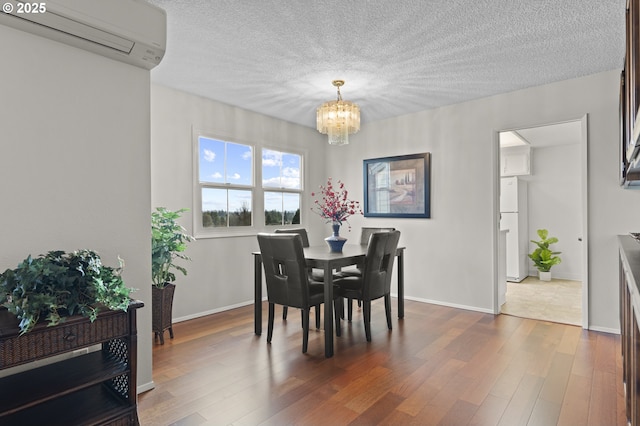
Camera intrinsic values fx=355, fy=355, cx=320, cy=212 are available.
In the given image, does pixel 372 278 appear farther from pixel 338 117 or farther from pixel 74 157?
pixel 74 157

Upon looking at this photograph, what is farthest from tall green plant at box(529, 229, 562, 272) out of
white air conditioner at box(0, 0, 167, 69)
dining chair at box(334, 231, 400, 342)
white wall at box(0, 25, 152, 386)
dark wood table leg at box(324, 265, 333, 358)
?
white air conditioner at box(0, 0, 167, 69)

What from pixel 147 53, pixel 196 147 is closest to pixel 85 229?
pixel 147 53

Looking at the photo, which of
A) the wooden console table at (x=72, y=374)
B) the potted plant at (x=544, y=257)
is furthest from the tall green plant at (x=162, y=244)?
the potted plant at (x=544, y=257)

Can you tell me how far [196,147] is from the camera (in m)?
3.99

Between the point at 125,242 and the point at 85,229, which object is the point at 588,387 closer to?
the point at 125,242

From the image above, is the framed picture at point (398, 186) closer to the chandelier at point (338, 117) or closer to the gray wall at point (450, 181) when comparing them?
the gray wall at point (450, 181)

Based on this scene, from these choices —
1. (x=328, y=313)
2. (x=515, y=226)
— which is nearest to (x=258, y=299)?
(x=328, y=313)

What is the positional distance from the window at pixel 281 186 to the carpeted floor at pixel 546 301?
304cm

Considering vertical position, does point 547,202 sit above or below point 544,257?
above

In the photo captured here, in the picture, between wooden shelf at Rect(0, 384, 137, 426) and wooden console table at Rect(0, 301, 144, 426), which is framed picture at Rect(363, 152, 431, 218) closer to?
wooden console table at Rect(0, 301, 144, 426)

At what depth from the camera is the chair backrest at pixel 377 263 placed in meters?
3.19

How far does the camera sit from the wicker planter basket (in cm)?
317

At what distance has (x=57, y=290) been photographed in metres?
1.62

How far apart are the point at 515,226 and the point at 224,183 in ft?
16.0
